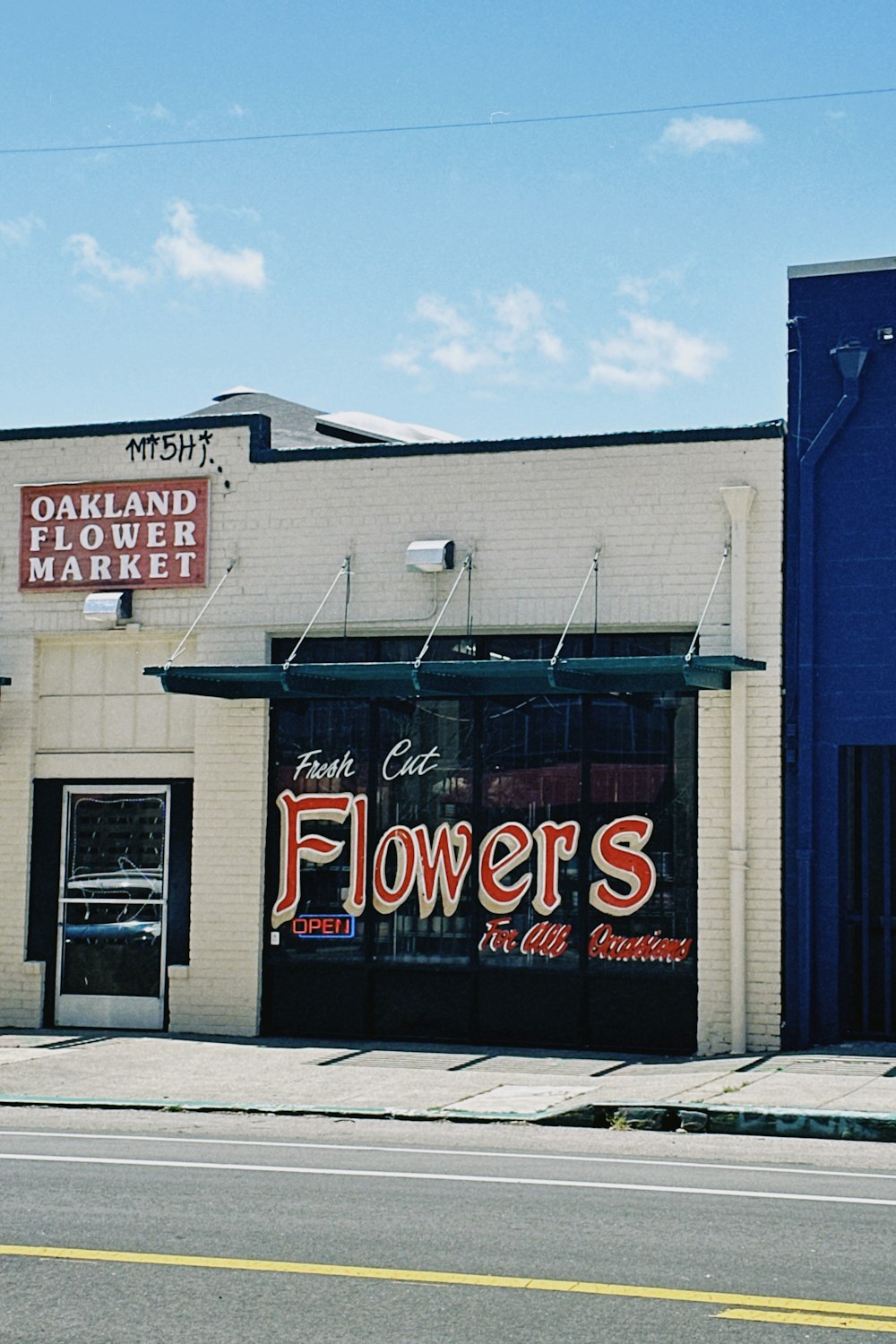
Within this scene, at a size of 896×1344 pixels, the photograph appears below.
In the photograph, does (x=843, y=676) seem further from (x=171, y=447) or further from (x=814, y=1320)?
(x=814, y=1320)

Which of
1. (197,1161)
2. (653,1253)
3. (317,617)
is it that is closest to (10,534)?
(317,617)

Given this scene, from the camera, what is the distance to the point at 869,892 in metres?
15.9

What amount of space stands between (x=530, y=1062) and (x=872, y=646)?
4.84 m

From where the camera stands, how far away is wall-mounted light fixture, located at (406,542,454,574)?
16.9 m

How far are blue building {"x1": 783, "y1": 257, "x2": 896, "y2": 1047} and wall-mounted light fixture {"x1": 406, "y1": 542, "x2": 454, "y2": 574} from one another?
325cm

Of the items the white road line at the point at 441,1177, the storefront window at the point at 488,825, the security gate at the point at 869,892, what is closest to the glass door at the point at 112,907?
the storefront window at the point at 488,825

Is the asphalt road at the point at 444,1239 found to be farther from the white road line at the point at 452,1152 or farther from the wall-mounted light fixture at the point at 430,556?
the wall-mounted light fixture at the point at 430,556

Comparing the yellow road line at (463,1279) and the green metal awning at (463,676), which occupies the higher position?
the green metal awning at (463,676)

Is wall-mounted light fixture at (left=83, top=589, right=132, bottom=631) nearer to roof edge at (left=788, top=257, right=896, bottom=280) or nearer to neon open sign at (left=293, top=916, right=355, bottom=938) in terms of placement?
neon open sign at (left=293, top=916, right=355, bottom=938)

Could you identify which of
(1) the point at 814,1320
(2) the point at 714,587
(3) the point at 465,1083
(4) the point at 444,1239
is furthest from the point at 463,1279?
(2) the point at 714,587

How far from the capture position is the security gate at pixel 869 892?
1580cm

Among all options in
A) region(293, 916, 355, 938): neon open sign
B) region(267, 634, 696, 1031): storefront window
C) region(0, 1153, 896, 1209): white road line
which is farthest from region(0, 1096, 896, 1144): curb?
region(293, 916, 355, 938): neon open sign

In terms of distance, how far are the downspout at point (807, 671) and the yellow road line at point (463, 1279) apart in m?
8.67

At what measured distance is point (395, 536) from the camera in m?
17.4
